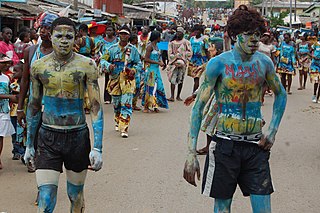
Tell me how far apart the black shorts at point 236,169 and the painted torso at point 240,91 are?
13cm

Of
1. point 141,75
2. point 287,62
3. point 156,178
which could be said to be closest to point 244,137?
point 156,178

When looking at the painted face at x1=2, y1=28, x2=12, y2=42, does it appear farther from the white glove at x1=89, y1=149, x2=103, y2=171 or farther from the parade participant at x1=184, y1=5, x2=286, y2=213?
the parade participant at x1=184, y1=5, x2=286, y2=213

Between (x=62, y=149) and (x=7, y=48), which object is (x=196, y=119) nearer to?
(x=62, y=149)

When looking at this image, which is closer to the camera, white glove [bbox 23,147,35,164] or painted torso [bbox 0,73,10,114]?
white glove [bbox 23,147,35,164]

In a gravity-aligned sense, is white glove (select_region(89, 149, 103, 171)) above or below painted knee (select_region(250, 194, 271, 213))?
above

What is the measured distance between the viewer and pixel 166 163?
8445 mm

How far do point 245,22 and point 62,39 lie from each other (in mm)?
1475

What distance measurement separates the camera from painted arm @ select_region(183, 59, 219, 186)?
453 cm

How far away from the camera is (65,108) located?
4969 mm

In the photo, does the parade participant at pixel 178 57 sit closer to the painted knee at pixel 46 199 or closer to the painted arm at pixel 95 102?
the painted arm at pixel 95 102

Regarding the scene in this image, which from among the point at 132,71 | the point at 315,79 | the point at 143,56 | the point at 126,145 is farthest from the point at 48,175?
the point at 315,79


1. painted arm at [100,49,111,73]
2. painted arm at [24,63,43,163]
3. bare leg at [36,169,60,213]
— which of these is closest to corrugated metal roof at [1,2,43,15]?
painted arm at [100,49,111,73]

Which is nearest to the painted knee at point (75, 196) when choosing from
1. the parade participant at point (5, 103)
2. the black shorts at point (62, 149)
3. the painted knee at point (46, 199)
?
the black shorts at point (62, 149)

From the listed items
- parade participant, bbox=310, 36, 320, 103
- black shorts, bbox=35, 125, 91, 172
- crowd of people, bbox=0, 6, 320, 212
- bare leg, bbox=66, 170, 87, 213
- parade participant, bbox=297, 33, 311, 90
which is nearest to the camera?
crowd of people, bbox=0, 6, 320, 212
